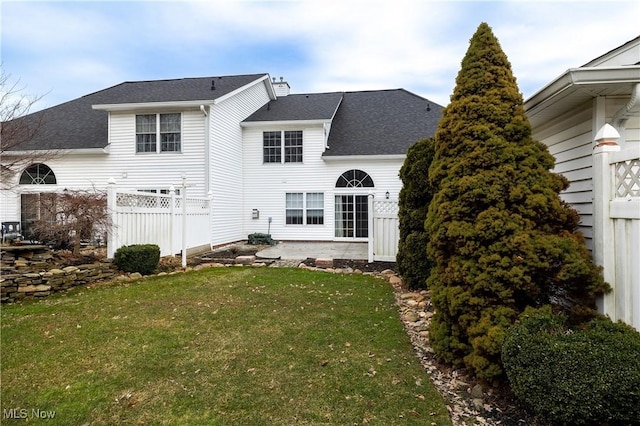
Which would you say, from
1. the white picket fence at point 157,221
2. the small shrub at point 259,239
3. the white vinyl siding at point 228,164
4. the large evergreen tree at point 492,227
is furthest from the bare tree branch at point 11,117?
the large evergreen tree at point 492,227

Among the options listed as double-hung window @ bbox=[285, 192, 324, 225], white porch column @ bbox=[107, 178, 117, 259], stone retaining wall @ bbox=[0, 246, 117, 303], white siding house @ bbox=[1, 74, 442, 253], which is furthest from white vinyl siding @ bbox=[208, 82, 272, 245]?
stone retaining wall @ bbox=[0, 246, 117, 303]

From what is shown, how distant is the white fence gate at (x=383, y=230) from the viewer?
9.30 m

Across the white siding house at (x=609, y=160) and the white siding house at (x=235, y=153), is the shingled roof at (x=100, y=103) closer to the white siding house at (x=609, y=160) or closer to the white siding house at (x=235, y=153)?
the white siding house at (x=235, y=153)

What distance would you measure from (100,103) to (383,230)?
38.4ft

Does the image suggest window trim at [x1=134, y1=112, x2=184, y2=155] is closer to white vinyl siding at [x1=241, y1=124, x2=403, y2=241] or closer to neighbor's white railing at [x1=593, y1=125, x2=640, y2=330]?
white vinyl siding at [x1=241, y1=124, x2=403, y2=241]

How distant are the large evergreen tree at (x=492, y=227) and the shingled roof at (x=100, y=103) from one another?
35.7 ft

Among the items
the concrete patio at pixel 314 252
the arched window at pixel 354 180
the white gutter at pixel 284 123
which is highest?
the white gutter at pixel 284 123

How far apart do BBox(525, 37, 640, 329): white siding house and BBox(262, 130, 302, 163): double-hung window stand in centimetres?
1146

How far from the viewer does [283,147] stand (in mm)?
14977

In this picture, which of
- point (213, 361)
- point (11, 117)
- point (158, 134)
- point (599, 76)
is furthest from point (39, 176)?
point (599, 76)

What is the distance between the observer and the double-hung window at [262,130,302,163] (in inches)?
588

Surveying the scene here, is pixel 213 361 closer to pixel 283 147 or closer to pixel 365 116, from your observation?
pixel 283 147

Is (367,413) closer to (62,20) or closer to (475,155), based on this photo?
(475,155)

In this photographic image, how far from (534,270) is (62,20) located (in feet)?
32.6
